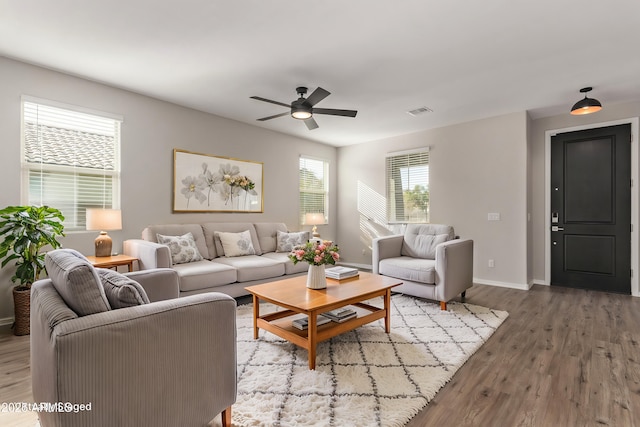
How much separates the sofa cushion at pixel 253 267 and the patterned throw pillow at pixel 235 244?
11cm

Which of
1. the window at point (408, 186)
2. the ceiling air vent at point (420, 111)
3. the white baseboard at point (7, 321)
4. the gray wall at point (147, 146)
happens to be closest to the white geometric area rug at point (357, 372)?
the gray wall at point (147, 146)

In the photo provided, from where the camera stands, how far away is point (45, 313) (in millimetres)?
1294

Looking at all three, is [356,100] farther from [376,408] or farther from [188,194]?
[376,408]

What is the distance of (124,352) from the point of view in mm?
1237

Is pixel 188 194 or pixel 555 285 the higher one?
pixel 188 194

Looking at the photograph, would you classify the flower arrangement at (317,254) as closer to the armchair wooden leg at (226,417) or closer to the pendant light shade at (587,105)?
the armchair wooden leg at (226,417)

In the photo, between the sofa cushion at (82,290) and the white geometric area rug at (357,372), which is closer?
the sofa cushion at (82,290)

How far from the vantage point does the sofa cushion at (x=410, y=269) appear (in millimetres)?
3566

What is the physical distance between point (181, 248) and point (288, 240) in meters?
1.58

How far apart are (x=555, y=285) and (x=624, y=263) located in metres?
0.83

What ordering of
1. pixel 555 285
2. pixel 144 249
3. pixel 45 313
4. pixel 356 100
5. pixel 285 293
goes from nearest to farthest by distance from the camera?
1. pixel 45 313
2. pixel 285 293
3. pixel 144 249
4. pixel 356 100
5. pixel 555 285

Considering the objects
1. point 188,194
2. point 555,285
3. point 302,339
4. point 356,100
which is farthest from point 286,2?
point 555,285

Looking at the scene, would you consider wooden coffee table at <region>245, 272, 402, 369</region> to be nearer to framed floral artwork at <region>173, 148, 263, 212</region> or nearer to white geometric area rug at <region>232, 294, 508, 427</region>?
white geometric area rug at <region>232, 294, 508, 427</region>

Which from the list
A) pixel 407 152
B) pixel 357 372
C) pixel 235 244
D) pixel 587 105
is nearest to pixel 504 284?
pixel 587 105
